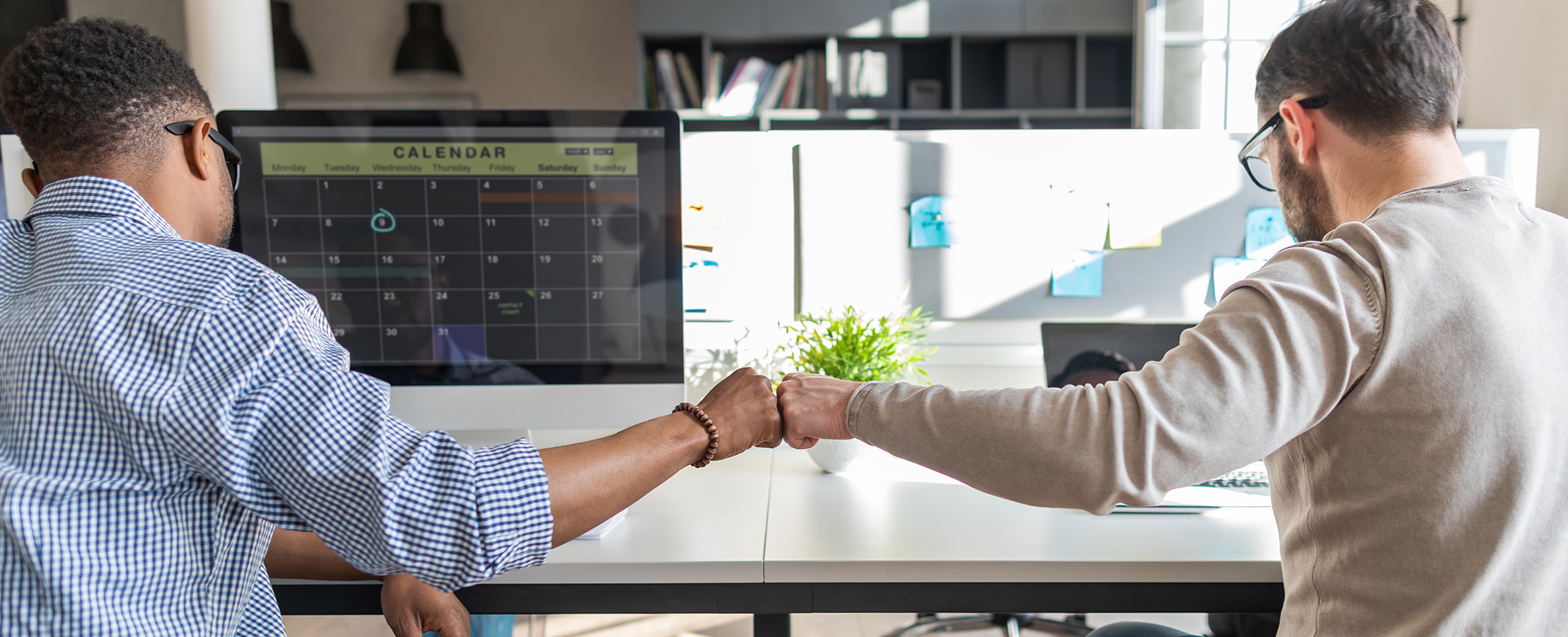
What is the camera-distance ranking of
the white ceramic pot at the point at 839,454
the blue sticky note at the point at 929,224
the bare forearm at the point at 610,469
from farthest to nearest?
the blue sticky note at the point at 929,224 < the white ceramic pot at the point at 839,454 < the bare forearm at the point at 610,469

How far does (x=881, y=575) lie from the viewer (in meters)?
0.98

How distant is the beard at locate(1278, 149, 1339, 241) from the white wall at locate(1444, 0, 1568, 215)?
1.21m

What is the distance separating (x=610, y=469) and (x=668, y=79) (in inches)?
134

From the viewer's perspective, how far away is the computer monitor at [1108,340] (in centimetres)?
140

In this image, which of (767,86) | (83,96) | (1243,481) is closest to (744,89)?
(767,86)

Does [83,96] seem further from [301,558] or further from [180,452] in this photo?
[301,558]

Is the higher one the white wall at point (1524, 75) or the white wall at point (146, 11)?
the white wall at point (146, 11)

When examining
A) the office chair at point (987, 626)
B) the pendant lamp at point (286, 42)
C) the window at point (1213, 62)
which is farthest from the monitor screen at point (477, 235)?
the pendant lamp at point (286, 42)

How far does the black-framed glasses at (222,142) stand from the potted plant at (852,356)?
77 cm

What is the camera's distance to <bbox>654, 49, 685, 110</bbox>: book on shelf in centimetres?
393

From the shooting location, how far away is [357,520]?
0.63 m

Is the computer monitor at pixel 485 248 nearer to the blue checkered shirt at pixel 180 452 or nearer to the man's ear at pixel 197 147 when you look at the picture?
the man's ear at pixel 197 147

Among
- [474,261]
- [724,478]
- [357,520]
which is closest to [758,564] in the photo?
[724,478]

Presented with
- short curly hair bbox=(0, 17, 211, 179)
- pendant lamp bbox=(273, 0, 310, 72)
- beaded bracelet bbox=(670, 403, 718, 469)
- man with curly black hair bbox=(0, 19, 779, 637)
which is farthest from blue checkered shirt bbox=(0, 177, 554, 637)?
pendant lamp bbox=(273, 0, 310, 72)
